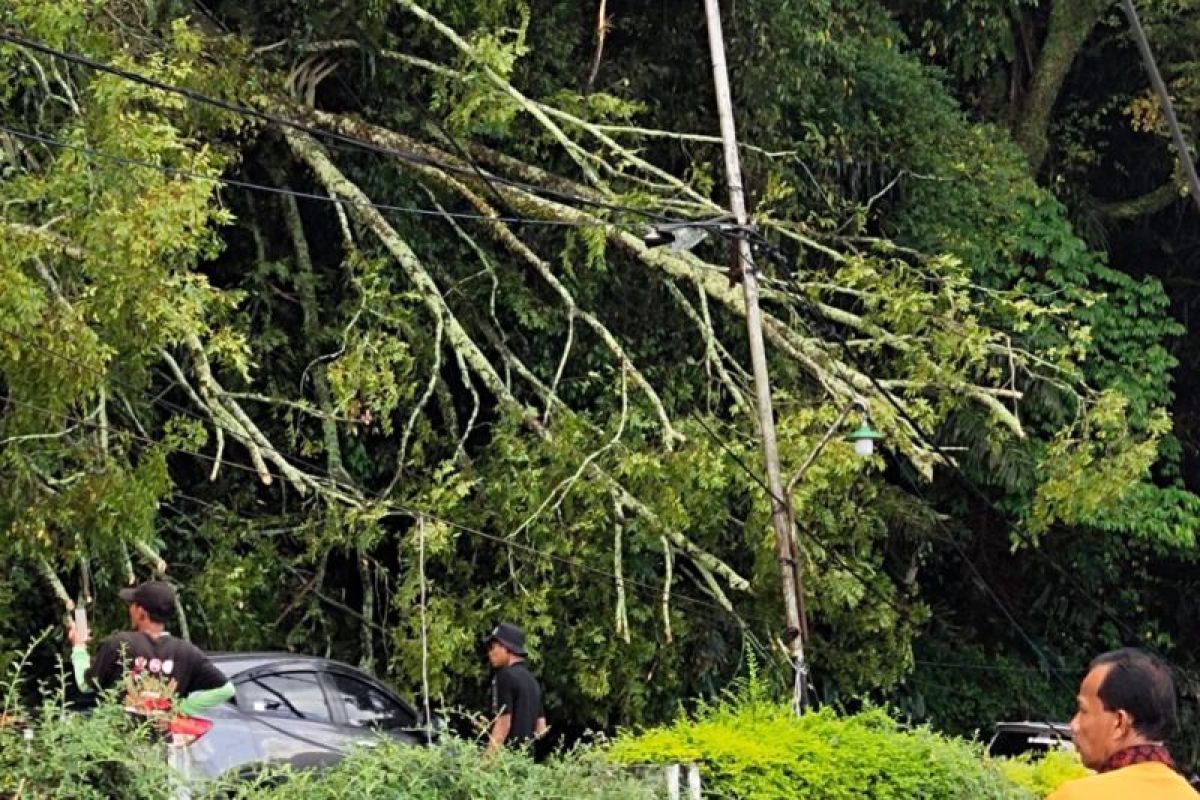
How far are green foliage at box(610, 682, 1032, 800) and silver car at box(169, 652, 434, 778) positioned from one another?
1349 mm

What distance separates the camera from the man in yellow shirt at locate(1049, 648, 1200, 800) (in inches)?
145

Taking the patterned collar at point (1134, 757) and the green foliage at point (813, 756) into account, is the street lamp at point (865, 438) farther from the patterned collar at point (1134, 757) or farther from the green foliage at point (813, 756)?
the patterned collar at point (1134, 757)

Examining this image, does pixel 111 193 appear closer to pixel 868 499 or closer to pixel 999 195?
pixel 868 499

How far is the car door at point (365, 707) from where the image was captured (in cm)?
1036

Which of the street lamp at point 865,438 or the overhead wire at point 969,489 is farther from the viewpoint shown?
the overhead wire at point 969,489

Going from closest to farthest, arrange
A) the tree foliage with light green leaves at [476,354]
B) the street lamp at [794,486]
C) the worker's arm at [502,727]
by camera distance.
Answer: the worker's arm at [502,727] → the tree foliage with light green leaves at [476,354] → the street lamp at [794,486]

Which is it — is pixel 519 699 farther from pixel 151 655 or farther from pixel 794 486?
pixel 794 486

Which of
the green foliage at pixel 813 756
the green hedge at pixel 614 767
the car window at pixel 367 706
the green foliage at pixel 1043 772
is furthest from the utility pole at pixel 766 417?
the car window at pixel 367 706

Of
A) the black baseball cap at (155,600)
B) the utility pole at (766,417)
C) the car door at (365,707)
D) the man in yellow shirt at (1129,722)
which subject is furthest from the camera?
the utility pole at (766,417)

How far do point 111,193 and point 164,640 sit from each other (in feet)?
15.0

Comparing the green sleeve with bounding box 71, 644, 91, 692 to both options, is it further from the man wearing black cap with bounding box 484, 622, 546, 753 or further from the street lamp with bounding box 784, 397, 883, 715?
the street lamp with bounding box 784, 397, 883, 715

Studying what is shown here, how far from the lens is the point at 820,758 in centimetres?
966

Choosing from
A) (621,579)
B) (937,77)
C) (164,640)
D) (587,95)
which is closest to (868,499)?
(621,579)

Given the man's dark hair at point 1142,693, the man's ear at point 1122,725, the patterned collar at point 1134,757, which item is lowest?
the patterned collar at point 1134,757
